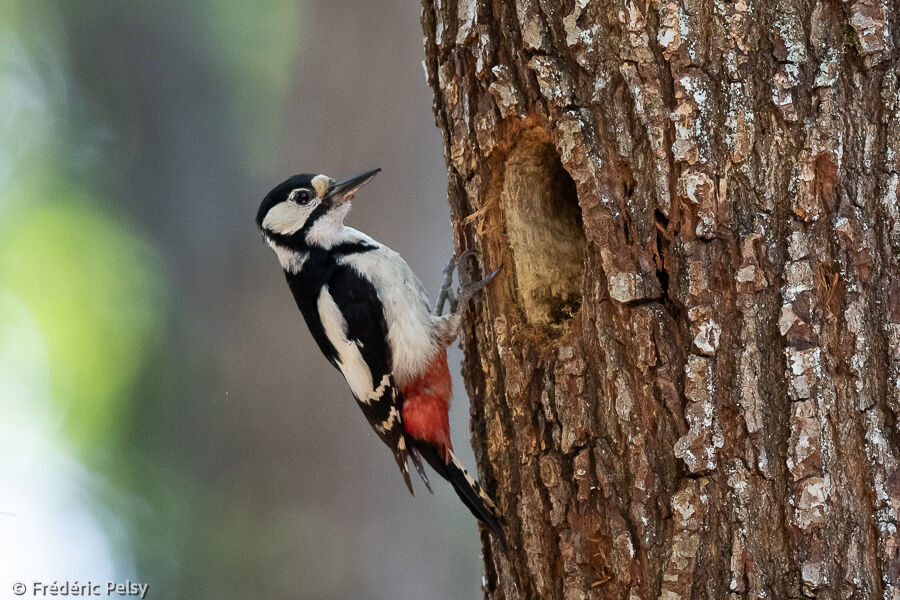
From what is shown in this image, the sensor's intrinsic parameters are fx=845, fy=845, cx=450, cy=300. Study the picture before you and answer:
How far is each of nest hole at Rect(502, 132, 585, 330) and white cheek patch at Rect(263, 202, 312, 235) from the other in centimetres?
114

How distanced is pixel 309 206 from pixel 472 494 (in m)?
1.44

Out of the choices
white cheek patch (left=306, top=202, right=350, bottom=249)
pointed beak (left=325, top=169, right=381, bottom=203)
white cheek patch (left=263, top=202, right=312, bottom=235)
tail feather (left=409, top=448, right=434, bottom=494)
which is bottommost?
tail feather (left=409, top=448, right=434, bottom=494)

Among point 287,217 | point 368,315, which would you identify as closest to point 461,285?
point 368,315

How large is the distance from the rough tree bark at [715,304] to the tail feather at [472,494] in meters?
0.10

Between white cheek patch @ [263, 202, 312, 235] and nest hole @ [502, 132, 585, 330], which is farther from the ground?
→ white cheek patch @ [263, 202, 312, 235]

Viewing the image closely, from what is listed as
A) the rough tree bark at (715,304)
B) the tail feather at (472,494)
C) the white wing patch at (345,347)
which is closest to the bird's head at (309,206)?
the white wing patch at (345,347)

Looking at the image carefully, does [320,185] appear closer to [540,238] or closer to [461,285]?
[461,285]

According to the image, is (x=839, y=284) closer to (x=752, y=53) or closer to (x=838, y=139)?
(x=838, y=139)

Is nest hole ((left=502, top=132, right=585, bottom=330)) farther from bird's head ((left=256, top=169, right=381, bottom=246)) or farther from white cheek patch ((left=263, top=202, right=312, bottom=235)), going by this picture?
white cheek patch ((left=263, top=202, right=312, bottom=235))

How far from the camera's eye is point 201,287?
4258 millimetres

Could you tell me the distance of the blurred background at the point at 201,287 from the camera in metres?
4.14

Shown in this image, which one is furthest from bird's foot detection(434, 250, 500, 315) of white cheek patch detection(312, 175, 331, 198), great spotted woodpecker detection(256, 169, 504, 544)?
white cheek patch detection(312, 175, 331, 198)

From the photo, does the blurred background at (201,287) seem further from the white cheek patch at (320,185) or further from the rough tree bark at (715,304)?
the rough tree bark at (715,304)

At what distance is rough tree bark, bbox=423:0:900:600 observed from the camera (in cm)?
180
